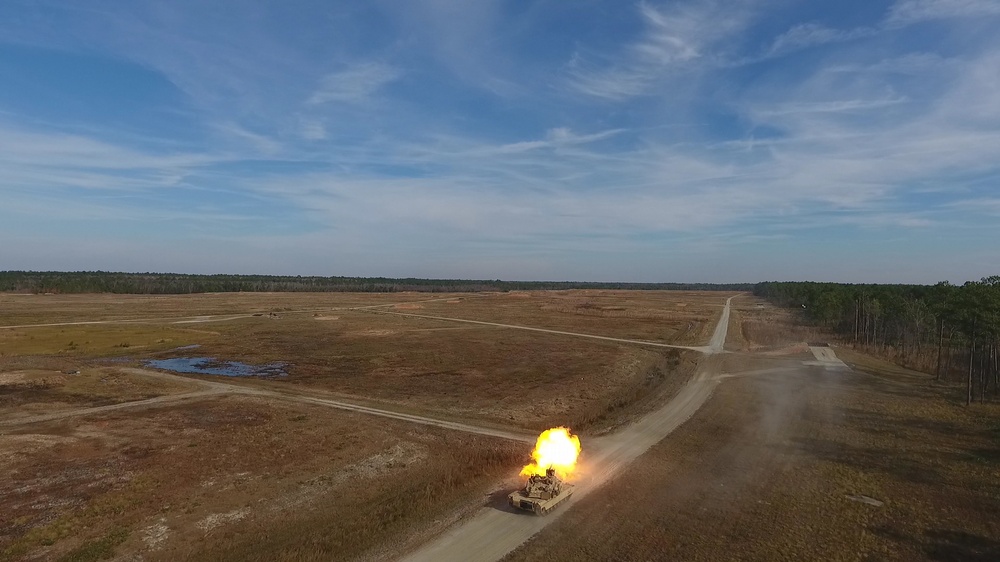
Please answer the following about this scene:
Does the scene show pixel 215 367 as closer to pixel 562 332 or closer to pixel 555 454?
pixel 555 454

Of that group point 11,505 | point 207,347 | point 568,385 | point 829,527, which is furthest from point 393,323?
point 829,527

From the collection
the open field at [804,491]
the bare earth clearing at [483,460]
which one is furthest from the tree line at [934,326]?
the open field at [804,491]

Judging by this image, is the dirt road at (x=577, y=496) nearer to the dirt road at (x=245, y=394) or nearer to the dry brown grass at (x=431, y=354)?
the dry brown grass at (x=431, y=354)

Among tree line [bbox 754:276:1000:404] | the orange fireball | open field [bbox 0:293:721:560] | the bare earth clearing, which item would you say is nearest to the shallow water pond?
the bare earth clearing

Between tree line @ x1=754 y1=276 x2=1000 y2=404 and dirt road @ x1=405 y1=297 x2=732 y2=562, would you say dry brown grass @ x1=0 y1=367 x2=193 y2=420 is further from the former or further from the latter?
tree line @ x1=754 y1=276 x2=1000 y2=404

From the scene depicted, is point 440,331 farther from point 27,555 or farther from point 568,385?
point 27,555

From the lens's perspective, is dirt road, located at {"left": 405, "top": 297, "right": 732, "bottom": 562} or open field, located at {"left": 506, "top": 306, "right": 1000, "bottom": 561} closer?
dirt road, located at {"left": 405, "top": 297, "right": 732, "bottom": 562}
